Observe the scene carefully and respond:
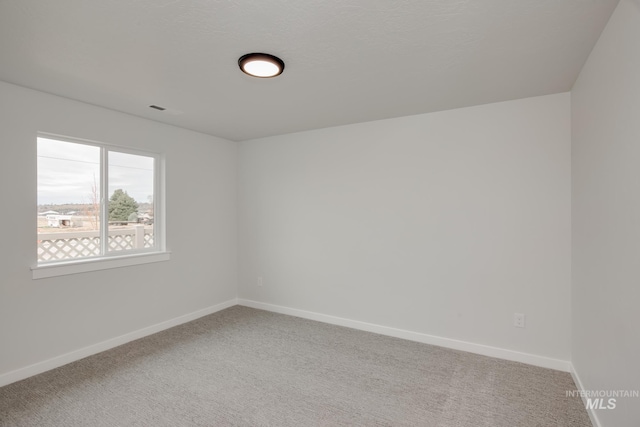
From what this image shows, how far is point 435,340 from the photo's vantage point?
3264 millimetres

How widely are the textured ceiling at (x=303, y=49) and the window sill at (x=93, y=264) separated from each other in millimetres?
1490

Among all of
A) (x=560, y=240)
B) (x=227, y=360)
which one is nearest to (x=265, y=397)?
(x=227, y=360)

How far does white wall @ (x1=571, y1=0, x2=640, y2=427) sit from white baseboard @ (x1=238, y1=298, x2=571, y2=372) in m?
0.33

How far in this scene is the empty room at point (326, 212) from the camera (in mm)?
1742

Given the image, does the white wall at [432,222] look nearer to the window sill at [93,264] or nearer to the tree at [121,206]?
the window sill at [93,264]

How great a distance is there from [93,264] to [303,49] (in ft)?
9.00

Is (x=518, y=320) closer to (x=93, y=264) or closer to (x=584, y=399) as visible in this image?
(x=584, y=399)

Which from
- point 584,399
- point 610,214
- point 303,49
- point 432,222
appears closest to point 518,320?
point 584,399

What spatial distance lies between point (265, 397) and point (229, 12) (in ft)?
8.09

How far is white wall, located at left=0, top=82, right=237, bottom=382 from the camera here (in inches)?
101

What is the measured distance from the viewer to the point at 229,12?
1.63 m

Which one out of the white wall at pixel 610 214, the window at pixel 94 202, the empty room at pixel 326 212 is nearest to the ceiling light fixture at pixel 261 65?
the empty room at pixel 326 212

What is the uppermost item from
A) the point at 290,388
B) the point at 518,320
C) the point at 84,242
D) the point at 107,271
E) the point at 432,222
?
the point at 432,222

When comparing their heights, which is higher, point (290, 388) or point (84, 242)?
point (84, 242)
